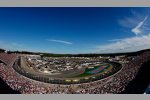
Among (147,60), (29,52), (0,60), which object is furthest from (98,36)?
(0,60)

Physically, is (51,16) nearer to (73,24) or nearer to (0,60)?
(73,24)

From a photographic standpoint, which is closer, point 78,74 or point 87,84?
point 87,84

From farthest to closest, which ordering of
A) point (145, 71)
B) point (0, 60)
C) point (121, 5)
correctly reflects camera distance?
point (0, 60), point (145, 71), point (121, 5)

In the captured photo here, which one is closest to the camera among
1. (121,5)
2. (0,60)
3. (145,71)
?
(121,5)

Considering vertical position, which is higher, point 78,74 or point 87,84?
point 78,74

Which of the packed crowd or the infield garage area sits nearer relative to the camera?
the packed crowd

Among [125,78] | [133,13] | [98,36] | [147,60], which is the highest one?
[133,13]

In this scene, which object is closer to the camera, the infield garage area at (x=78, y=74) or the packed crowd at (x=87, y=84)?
the packed crowd at (x=87, y=84)

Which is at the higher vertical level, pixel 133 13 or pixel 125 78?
pixel 133 13
